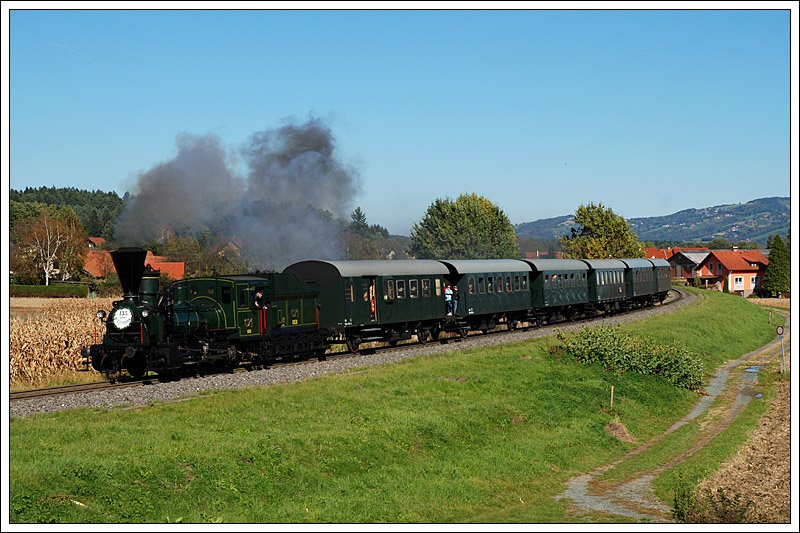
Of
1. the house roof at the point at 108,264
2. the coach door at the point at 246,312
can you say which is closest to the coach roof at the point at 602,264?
the house roof at the point at 108,264

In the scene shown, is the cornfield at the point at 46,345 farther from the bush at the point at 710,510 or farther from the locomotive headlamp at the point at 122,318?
the bush at the point at 710,510

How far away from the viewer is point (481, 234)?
103 meters

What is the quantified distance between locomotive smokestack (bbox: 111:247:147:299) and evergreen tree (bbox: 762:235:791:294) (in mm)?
113157

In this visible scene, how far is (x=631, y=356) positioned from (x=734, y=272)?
11127cm

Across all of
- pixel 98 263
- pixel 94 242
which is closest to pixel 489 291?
pixel 98 263

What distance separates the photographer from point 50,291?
66375mm

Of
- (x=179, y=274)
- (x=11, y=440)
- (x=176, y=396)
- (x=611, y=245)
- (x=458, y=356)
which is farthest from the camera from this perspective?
(x=611, y=245)

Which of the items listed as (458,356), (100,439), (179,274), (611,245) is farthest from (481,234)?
(100,439)

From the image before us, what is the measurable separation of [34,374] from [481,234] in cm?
7634

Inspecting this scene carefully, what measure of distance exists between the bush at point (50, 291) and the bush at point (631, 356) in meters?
38.8

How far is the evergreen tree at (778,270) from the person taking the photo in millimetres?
123375

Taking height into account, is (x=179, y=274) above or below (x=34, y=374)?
above

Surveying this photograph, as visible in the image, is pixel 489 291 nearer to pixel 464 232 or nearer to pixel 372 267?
pixel 372 267

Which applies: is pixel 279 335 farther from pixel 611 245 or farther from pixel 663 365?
pixel 611 245
